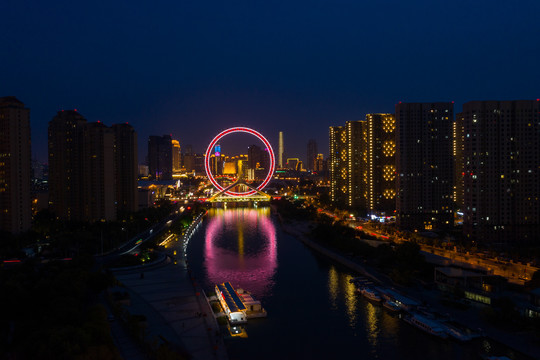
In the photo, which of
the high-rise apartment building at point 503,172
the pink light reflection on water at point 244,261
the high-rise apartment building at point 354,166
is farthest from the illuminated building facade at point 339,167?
the high-rise apartment building at point 503,172

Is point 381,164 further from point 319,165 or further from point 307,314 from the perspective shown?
point 319,165

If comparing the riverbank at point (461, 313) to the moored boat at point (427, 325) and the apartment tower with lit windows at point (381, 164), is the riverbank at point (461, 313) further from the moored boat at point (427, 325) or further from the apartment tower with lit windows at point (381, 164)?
the apartment tower with lit windows at point (381, 164)

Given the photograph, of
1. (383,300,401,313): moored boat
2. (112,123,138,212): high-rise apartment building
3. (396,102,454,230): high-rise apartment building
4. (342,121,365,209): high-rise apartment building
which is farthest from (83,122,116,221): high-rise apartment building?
(383,300,401,313): moored boat

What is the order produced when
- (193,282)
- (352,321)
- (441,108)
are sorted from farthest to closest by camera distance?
(441,108), (193,282), (352,321)

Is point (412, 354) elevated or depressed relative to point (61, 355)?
depressed

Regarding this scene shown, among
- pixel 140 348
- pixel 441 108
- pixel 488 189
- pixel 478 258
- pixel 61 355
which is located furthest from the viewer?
pixel 441 108

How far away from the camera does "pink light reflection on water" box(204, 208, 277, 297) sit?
11.3 metres

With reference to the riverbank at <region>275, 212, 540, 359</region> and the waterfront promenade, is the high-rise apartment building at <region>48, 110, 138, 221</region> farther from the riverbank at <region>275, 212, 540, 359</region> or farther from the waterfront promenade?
the riverbank at <region>275, 212, 540, 359</region>

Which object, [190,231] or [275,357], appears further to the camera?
[190,231]

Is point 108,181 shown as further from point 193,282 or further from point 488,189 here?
point 488,189

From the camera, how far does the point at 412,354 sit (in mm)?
7156

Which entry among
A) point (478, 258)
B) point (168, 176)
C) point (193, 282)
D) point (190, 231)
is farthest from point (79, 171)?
point (168, 176)

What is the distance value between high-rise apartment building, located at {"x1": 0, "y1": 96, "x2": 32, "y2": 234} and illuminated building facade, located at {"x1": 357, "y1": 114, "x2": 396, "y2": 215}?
604 inches

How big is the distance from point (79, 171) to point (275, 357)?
607 inches
